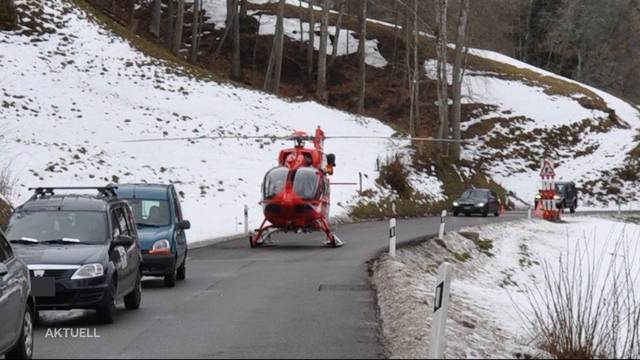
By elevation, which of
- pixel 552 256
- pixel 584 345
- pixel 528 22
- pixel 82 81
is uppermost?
pixel 528 22

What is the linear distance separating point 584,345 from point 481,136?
53800mm

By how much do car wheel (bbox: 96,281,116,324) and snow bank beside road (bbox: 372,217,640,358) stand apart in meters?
3.68

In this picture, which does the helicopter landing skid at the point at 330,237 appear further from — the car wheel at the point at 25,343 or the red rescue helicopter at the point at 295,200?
the car wheel at the point at 25,343

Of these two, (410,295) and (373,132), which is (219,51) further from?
(410,295)

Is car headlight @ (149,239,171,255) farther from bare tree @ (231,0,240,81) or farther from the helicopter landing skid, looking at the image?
bare tree @ (231,0,240,81)

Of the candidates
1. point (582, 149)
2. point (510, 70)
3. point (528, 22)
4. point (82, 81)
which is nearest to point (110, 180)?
point (82, 81)

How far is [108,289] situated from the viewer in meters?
12.7

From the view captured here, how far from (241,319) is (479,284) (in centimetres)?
1165

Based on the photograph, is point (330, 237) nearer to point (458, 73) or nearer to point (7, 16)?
point (7, 16)

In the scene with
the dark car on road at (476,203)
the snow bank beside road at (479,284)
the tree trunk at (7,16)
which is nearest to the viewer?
the snow bank beside road at (479,284)

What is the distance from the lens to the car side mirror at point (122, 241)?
13.5 meters

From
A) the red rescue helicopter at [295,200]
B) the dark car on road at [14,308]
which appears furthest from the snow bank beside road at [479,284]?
the dark car on road at [14,308]

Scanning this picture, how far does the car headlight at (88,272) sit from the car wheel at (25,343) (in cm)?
192

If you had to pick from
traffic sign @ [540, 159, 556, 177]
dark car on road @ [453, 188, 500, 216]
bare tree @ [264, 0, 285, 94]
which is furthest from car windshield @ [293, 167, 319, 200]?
bare tree @ [264, 0, 285, 94]
